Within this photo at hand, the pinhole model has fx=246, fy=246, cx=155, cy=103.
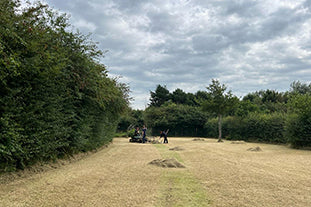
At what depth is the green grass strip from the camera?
4.61 m

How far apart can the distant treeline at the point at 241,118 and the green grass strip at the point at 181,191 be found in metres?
13.4

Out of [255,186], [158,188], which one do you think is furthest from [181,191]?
[255,186]

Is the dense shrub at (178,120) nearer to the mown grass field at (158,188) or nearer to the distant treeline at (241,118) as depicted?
the distant treeline at (241,118)

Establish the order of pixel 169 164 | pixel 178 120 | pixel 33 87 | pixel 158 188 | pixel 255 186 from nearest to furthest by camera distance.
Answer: pixel 158 188
pixel 255 186
pixel 33 87
pixel 169 164
pixel 178 120

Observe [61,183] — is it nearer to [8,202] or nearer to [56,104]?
[8,202]

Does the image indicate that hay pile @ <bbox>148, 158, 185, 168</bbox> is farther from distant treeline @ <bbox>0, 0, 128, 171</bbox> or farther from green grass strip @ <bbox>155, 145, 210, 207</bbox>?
distant treeline @ <bbox>0, 0, 128, 171</bbox>

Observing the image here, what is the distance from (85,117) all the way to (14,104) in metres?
5.42

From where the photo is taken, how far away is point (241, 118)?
3033 cm

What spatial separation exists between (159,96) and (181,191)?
62652 mm

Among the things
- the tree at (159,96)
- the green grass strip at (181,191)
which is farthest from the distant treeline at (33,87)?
the tree at (159,96)

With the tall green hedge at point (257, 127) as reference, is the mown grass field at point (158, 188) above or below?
below

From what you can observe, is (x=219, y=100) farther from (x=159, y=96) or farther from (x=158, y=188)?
(x=159, y=96)

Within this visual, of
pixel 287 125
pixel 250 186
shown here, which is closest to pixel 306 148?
pixel 287 125

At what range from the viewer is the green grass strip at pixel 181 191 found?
461 centimetres
